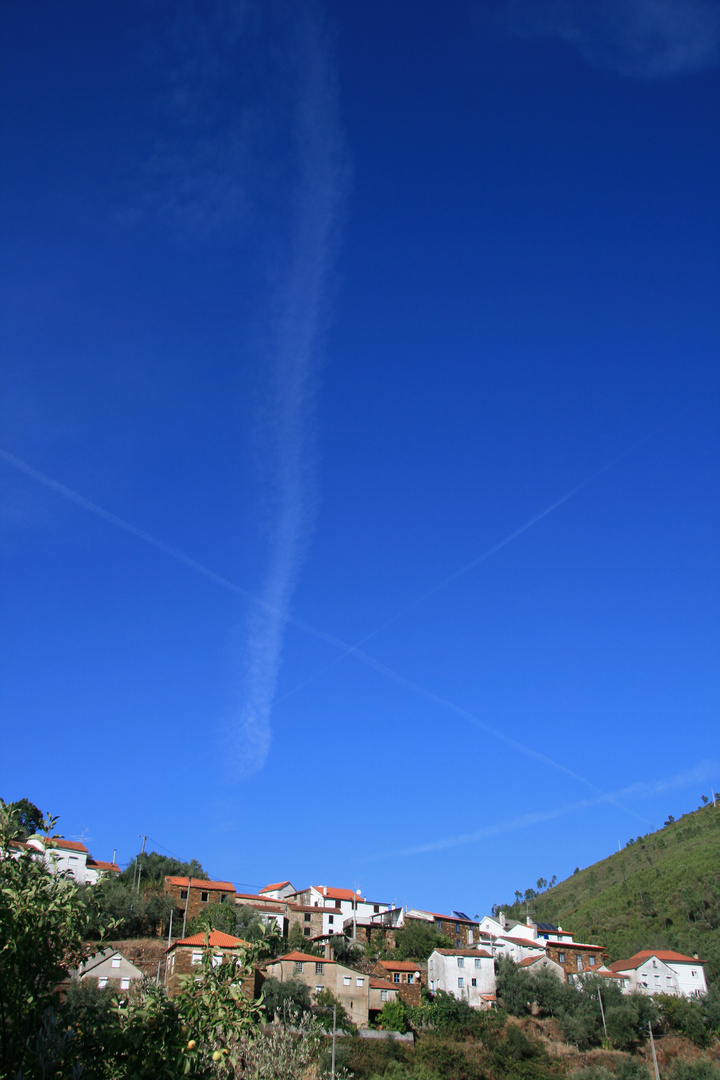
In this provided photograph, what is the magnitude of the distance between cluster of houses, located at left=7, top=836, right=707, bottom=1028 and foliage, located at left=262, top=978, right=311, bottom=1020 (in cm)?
124

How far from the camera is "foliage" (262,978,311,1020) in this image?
52156 millimetres

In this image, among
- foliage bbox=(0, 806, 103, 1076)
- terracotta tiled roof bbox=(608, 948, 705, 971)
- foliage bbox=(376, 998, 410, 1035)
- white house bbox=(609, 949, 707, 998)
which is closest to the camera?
foliage bbox=(0, 806, 103, 1076)

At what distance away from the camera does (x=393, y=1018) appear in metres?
57.1

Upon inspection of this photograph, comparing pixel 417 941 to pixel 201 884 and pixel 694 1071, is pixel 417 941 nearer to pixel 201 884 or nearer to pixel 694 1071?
pixel 201 884

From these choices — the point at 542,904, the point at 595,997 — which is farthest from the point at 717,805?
the point at 595,997

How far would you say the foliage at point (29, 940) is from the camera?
1026 centimetres

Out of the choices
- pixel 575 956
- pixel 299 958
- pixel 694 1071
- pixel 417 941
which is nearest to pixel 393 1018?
pixel 299 958

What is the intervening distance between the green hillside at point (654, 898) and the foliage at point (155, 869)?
170 ft

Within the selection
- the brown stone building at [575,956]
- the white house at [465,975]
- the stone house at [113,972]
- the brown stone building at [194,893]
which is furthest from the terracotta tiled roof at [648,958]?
the stone house at [113,972]

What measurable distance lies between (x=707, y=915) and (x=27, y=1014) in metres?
117

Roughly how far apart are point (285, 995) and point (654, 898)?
277ft

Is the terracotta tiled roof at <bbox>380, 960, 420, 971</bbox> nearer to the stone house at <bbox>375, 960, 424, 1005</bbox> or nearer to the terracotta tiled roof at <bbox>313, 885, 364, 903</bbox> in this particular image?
the stone house at <bbox>375, 960, 424, 1005</bbox>

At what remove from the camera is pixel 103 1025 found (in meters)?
10.9

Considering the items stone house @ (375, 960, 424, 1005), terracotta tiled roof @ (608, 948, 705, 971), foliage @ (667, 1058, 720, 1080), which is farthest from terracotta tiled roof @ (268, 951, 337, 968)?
terracotta tiled roof @ (608, 948, 705, 971)
